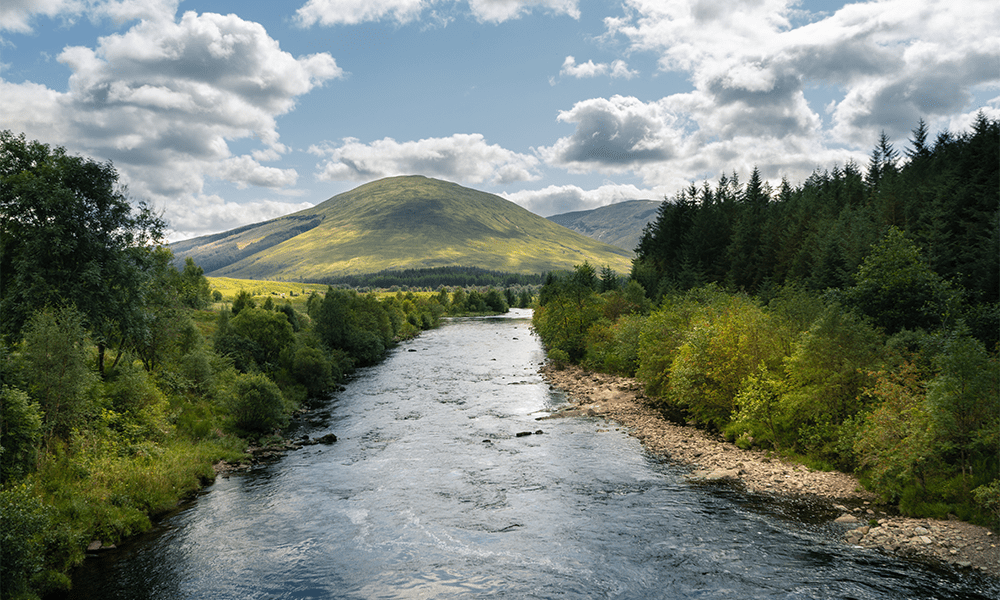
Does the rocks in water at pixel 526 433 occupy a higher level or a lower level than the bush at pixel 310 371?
lower

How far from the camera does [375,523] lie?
82.9 feet

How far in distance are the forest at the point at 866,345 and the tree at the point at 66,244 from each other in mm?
41407

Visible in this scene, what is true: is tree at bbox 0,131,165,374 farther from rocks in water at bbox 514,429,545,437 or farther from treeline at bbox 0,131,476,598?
rocks in water at bbox 514,429,545,437

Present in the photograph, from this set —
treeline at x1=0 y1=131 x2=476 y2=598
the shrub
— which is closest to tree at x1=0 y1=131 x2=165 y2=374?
treeline at x1=0 y1=131 x2=476 y2=598

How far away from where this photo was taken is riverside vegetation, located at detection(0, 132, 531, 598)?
67.8ft

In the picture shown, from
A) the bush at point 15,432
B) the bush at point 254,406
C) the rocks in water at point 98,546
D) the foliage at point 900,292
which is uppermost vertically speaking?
the foliage at point 900,292

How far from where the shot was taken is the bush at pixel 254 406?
41.1m

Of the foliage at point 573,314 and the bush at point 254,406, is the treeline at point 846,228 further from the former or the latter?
the bush at point 254,406

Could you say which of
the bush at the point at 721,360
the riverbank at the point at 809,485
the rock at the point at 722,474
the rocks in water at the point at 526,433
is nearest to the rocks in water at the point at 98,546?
the rocks in water at the point at 526,433

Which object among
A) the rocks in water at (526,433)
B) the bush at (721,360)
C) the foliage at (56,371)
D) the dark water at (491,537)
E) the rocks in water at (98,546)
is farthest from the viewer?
the rocks in water at (526,433)

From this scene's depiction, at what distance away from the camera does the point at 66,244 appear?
1240 inches

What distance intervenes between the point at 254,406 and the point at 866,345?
43776 millimetres

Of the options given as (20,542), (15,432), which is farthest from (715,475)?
(15,432)

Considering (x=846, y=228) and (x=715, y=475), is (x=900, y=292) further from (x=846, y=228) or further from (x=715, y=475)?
(x=846, y=228)
